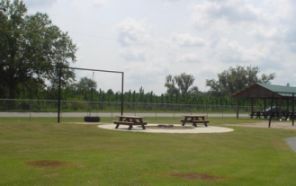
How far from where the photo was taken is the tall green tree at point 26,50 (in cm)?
5259

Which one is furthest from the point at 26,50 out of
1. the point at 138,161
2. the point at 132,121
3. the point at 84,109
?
the point at 138,161

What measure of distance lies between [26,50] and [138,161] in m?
44.3

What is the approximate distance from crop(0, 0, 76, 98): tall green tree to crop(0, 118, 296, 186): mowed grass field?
3588 cm

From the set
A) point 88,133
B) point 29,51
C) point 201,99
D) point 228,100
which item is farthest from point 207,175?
point 228,100

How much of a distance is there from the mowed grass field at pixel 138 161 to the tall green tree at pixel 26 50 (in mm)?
35885

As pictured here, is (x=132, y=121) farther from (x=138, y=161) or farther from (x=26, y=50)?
(x=26, y=50)

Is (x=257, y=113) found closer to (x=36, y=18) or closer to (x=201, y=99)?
(x=201, y=99)

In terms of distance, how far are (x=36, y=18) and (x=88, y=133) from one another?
39.3 meters

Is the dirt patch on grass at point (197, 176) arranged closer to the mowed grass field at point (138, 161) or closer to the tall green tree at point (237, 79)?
the mowed grass field at point (138, 161)

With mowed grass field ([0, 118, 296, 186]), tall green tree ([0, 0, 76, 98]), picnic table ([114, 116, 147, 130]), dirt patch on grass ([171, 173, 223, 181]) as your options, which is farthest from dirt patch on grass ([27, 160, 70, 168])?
tall green tree ([0, 0, 76, 98])

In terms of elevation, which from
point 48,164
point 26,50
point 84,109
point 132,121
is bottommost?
point 48,164

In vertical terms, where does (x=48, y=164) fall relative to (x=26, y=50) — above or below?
below

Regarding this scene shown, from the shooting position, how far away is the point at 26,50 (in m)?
53.7

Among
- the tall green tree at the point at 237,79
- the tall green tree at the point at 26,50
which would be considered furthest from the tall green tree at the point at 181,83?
the tall green tree at the point at 26,50
